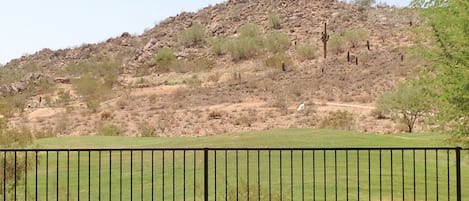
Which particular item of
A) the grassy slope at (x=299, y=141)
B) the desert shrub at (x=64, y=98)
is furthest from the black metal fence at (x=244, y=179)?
the desert shrub at (x=64, y=98)

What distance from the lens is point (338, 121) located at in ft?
155

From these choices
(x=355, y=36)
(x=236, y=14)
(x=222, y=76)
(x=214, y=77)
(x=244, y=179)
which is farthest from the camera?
(x=236, y=14)

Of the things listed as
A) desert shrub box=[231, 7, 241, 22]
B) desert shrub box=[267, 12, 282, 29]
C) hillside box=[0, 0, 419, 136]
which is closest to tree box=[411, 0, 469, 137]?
hillside box=[0, 0, 419, 136]

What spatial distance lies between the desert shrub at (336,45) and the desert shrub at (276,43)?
6.42m

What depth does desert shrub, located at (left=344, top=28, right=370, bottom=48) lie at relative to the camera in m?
80.9

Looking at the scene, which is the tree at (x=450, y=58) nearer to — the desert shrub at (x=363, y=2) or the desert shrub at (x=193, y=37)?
the desert shrub at (x=193, y=37)

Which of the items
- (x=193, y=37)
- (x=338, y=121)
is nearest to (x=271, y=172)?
(x=338, y=121)

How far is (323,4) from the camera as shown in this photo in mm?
103688

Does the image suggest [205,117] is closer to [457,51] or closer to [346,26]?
[346,26]

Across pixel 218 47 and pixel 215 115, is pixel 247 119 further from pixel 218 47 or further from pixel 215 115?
pixel 218 47

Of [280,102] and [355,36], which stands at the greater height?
[355,36]

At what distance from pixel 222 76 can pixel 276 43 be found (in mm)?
11385

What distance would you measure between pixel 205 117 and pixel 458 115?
45.1 metres

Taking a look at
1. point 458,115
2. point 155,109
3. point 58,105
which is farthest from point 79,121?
point 458,115
